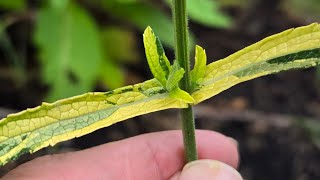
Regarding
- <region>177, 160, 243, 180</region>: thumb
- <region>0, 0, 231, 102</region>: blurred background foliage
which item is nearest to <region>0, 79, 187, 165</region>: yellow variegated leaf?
<region>177, 160, 243, 180</region>: thumb

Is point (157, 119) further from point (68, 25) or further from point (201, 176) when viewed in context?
point (201, 176)

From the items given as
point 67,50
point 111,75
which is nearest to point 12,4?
point 67,50

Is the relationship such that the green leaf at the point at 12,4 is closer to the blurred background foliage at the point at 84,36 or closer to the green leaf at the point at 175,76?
the blurred background foliage at the point at 84,36

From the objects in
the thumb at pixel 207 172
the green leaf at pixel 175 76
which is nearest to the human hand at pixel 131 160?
the thumb at pixel 207 172

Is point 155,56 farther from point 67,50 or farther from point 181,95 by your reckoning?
point 67,50

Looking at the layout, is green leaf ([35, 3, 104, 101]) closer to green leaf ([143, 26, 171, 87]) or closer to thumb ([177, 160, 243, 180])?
thumb ([177, 160, 243, 180])
